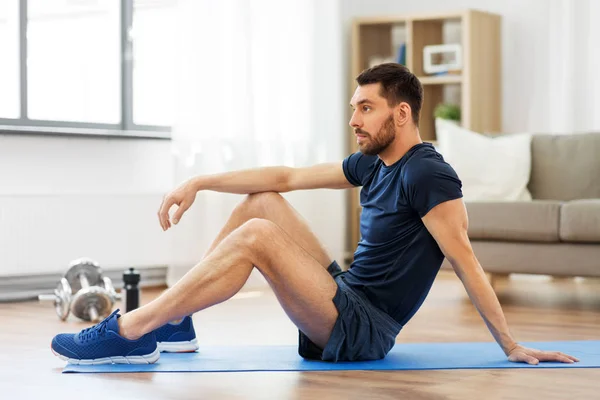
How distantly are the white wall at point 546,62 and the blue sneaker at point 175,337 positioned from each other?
11.4ft

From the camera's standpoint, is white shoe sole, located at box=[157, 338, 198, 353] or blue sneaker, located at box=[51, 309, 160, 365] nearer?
blue sneaker, located at box=[51, 309, 160, 365]

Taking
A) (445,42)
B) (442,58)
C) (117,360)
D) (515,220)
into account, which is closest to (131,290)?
(117,360)

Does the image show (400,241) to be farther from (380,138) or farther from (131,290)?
(131,290)

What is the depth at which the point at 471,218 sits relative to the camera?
4.53 metres

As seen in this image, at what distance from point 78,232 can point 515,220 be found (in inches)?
83.6

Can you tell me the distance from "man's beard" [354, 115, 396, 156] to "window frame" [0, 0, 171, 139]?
254cm

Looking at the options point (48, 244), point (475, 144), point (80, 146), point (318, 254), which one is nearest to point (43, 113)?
point (80, 146)

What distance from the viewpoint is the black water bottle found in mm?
3727

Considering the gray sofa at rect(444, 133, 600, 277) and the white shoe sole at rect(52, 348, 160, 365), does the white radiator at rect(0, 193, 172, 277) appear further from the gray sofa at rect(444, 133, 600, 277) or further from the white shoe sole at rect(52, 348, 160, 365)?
the white shoe sole at rect(52, 348, 160, 365)

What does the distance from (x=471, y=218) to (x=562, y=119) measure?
1639 millimetres

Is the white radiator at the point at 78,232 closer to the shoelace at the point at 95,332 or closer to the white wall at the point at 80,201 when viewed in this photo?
the white wall at the point at 80,201

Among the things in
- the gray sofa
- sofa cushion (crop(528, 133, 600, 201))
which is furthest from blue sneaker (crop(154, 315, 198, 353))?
sofa cushion (crop(528, 133, 600, 201))

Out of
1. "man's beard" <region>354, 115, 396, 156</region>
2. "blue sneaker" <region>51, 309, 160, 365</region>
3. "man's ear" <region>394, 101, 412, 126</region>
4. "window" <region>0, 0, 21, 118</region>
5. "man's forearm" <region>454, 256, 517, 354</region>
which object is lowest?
"blue sneaker" <region>51, 309, 160, 365</region>

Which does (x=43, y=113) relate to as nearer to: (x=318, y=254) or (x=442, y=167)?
(x=318, y=254)
